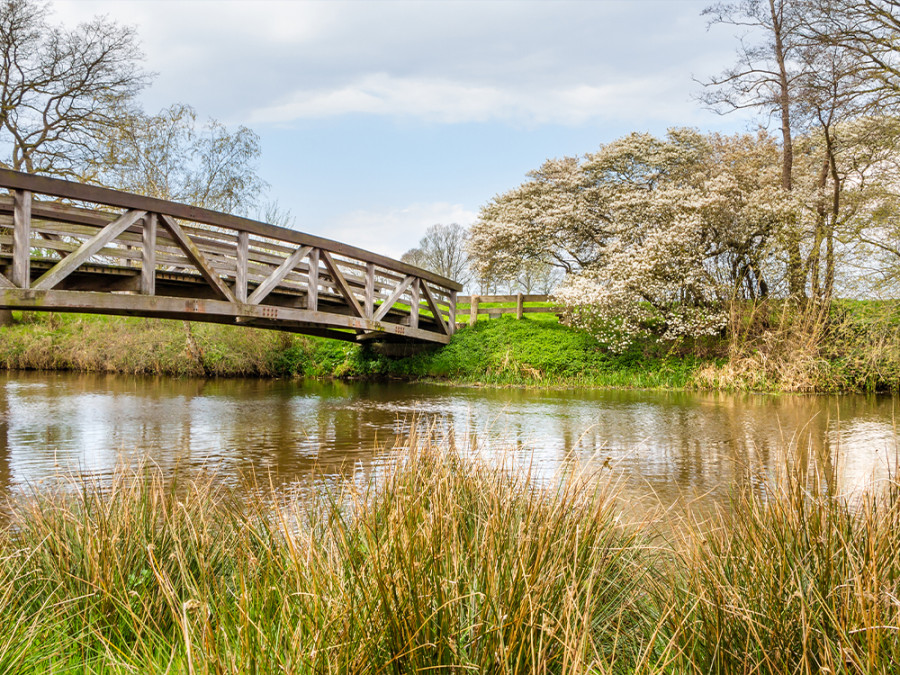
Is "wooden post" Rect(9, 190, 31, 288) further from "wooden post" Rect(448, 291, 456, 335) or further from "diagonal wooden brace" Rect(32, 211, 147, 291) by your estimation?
"wooden post" Rect(448, 291, 456, 335)

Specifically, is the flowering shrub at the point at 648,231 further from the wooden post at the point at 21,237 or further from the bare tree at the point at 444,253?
the bare tree at the point at 444,253

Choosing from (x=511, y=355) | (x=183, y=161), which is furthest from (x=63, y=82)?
(x=511, y=355)

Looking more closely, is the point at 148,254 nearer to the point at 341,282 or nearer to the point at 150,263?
the point at 150,263

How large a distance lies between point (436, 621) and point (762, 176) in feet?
72.2

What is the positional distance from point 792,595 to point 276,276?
35.6 ft

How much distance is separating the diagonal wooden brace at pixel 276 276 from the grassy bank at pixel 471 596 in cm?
880

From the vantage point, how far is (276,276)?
11.7 meters

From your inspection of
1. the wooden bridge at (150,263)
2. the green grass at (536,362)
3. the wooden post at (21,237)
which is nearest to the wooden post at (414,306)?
the green grass at (536,362)

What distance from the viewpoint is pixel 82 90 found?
19.1 metres

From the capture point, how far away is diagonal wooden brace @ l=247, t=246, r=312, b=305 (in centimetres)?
1136

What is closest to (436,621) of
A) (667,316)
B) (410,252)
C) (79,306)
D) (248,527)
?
(248,527)

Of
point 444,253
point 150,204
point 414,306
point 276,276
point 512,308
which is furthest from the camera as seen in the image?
point 444,253

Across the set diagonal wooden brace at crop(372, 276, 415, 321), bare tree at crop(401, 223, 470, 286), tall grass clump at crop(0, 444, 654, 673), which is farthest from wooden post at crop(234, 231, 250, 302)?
bare tree at crop(401, 223, 470, 286)

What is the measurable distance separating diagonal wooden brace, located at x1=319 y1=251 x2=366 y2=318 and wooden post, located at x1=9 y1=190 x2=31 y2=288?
5.78 metres
